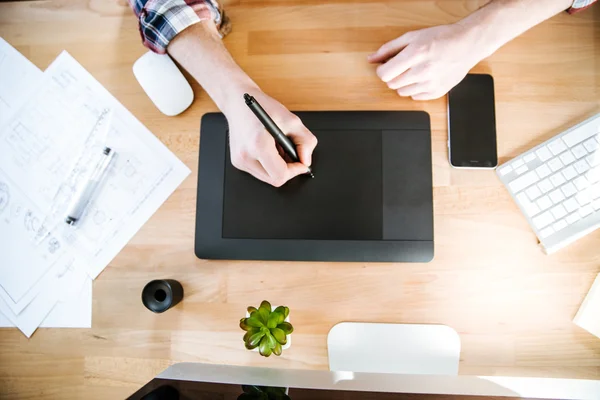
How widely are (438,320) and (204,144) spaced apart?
54 cm

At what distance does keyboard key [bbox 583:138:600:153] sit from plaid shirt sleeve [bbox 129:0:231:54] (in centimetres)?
71

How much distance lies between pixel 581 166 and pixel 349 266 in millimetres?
443

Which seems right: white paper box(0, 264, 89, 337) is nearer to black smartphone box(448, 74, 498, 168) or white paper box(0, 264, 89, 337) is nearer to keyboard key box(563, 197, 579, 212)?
black smartphone box(448, 74, 498, 168)

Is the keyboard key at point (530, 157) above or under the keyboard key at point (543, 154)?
under

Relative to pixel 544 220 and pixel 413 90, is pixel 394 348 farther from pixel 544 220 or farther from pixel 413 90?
pixel 413 90

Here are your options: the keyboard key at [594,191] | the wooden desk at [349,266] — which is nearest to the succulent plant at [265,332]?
the wooden desk at [349,266]

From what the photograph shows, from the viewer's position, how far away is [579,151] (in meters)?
0.77

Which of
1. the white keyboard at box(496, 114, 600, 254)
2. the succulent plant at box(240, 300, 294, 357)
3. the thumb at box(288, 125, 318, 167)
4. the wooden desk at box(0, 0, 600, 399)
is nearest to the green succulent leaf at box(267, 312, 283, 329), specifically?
the succulent plant at box(240, 300, 294, 357)

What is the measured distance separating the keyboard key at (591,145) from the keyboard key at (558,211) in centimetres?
11

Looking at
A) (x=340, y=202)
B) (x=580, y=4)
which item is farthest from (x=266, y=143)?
(x=580, y=4)

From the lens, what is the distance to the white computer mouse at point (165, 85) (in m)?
0.84

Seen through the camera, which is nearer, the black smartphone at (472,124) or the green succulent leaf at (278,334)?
the green succulent leaf at (278,334)

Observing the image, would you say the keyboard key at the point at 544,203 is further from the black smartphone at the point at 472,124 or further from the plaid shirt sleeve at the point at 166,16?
the plaid shirt sleeve at the point at 166,16

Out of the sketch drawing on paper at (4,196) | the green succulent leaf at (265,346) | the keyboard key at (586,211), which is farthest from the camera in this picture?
the sketch drawing on paper at (4,196)
